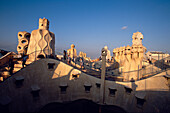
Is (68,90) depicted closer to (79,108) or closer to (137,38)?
(79,108)

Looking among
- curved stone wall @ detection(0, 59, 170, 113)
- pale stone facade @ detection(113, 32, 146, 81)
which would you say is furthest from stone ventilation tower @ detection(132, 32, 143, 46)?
curved stone wall @ detection(0, 59, 170, 113)

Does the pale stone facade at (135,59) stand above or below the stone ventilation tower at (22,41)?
below

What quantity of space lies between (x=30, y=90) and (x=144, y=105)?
40.2 feet

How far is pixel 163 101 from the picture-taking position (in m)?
7.20

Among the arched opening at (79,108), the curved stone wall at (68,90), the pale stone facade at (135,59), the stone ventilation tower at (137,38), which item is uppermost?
the stone ventilation tower at (137,38)

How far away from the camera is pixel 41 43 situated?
45.1 feet

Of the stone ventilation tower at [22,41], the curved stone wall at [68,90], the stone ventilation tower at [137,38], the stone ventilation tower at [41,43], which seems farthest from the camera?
the stone ventilation tower at [22,41]

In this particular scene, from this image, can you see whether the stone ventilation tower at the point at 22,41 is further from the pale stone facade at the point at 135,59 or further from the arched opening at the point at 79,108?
the pale stone facade at the point at 135,59

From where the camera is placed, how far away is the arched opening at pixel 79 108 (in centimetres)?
1015

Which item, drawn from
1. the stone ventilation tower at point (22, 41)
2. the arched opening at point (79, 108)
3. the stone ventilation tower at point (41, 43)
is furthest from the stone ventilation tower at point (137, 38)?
the stone ventilation tower at point (22, 41)

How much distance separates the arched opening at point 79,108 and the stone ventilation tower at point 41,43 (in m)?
7.53

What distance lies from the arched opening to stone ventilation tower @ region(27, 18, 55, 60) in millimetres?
7532

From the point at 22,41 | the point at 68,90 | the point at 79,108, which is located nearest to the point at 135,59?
the point at 79,108

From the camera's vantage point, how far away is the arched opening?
33.3 feet
